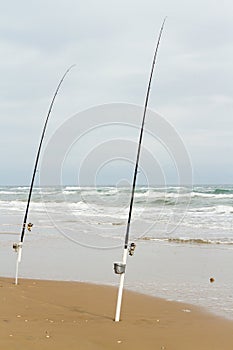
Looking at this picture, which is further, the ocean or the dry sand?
the ocean

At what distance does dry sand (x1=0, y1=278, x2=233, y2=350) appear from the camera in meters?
4.42

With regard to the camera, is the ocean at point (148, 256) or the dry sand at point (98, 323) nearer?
the dry sand at point (98, 323)

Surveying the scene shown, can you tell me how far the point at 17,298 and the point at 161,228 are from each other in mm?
11830

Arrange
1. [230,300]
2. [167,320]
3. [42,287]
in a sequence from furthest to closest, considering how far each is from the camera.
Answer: [42,287], [230,300], [167,320]

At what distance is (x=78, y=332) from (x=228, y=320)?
6.66ft

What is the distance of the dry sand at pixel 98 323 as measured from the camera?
14.5ft

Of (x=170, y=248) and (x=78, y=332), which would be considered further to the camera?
(x=170, y=248)

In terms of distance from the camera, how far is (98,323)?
5.14 meters

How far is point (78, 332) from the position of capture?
4.71 m

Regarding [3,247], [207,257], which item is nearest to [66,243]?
[3,247]

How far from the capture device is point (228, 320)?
5.79m

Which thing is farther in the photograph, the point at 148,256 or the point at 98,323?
the point at 148,256

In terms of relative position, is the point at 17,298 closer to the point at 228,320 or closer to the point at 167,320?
the point at 167,320

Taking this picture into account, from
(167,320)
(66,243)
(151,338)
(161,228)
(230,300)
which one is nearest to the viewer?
(151,338)
